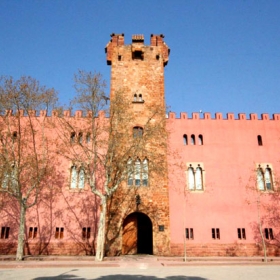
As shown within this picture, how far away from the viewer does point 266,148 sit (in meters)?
20.8

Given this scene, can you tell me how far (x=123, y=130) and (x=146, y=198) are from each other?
16.1 feet

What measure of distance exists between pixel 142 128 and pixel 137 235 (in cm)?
725

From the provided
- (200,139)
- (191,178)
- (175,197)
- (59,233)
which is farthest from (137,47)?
(59,233)

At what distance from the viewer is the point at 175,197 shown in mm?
19344

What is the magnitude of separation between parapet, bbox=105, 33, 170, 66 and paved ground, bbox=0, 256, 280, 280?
1457 cm

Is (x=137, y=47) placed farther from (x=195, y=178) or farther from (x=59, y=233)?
(x=59, y=233)

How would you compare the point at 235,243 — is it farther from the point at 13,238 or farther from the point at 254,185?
the point at 13,238

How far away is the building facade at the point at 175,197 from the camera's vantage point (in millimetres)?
18125

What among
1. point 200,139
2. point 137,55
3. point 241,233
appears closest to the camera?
point 241,233

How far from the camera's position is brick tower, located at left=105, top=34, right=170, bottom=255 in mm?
18047

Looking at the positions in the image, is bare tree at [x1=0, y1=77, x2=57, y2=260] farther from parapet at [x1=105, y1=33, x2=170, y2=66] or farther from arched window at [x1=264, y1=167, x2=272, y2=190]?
arched window at [x1=264, y1=167, x2=272, y2=190]

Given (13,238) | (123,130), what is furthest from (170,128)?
(13,238)

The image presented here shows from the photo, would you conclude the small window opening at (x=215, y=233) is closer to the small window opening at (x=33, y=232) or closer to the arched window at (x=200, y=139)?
the arched window at (x=200, y=139)

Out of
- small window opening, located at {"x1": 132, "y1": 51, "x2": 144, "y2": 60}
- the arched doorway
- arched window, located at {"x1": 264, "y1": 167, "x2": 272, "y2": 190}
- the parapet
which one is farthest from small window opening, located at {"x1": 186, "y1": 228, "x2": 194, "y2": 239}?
small window opening, located at {"x1": 132, "y1": 51, "x2": 144, "y2": 60}
